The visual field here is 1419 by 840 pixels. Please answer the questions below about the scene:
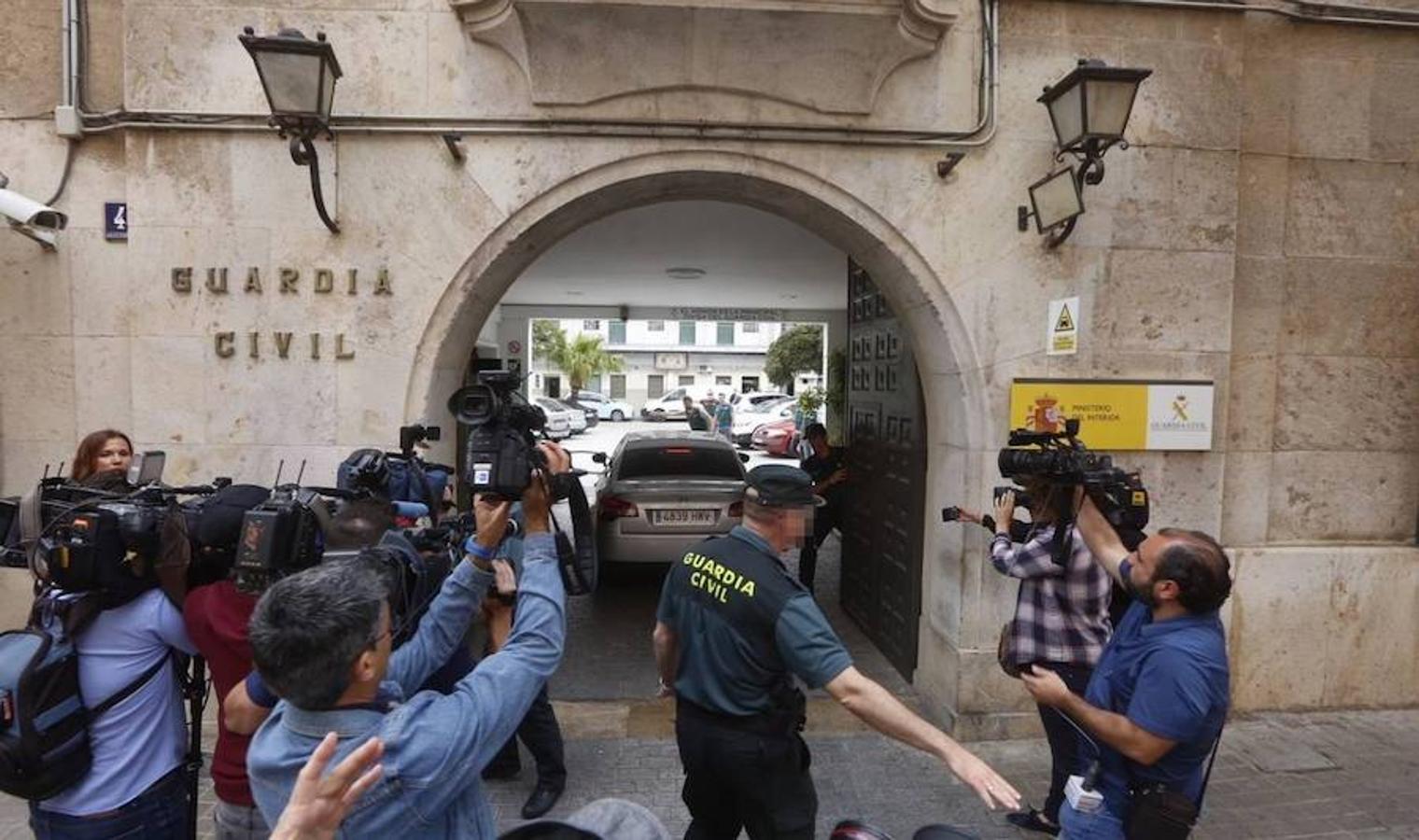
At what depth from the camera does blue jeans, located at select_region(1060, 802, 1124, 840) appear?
2.29 meters

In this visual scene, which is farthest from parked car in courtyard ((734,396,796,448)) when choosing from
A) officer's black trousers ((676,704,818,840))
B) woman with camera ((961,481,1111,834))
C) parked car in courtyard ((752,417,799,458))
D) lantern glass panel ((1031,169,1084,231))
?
officer's black trousers ((676,704,818,840))

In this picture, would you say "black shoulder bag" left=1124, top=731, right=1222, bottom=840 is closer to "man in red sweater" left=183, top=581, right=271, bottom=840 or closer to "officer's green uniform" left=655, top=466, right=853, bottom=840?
"officer's green uniform" left=655, top=466, right=853, bottom=840

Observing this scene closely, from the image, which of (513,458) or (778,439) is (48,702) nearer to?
(513,458)

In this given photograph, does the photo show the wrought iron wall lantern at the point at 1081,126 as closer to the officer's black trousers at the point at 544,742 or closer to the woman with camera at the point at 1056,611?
the woman with camera at the point at 1056,611

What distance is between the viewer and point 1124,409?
4.59 metres

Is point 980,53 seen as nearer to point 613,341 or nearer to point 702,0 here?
point 702,0

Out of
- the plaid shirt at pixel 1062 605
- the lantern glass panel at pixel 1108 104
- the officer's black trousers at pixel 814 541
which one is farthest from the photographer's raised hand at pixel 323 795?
the officer's black trousers at pixel 814 541

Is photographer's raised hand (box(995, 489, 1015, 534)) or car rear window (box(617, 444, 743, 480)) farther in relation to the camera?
car rear window (box(617, 444, 743, 480))

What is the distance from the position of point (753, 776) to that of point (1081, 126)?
363 cm

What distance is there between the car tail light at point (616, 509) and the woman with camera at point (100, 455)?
406 cm

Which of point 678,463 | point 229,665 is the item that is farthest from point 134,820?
point 678,463

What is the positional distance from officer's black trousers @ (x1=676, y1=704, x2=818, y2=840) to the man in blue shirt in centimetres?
82

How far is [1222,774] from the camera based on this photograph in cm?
421

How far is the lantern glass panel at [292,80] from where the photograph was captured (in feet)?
12.4
